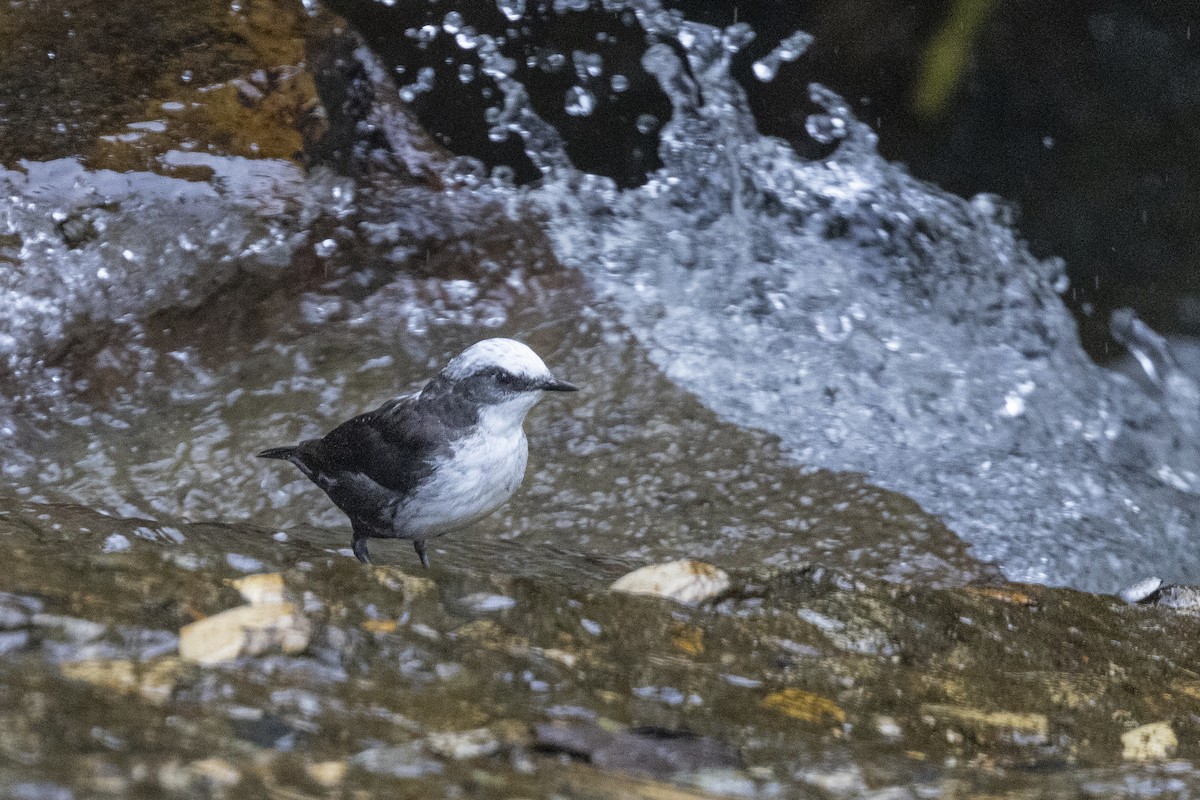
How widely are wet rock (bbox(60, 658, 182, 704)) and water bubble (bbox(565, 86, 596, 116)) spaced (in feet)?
20.4

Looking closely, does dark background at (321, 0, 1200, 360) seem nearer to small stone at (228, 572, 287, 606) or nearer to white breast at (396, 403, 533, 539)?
white breast at (396, 403, 533, 539)

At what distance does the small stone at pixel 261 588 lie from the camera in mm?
2889

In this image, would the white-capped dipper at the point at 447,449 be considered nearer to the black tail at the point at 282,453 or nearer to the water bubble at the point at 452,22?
the black tail at the point at 282,453

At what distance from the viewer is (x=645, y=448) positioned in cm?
599

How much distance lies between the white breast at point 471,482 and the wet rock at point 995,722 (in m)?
1.83

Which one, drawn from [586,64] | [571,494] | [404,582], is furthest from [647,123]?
[404,582]

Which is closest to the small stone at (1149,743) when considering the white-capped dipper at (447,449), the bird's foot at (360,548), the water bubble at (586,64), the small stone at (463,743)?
the small stone at (463,743)

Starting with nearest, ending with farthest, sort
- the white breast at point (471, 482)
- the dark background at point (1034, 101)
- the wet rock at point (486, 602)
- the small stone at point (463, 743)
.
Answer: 1. the small stone at point (463, 743)
2. the wet rock at point (486, 602)
3. the white breast at point (471, 482)
4. the dark background at point (1034, 101)

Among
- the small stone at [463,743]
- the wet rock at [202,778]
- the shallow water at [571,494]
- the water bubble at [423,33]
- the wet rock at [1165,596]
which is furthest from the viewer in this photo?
the water bubble at [423,33]

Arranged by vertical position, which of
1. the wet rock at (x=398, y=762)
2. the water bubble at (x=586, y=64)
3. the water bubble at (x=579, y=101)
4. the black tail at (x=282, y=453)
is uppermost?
the wet rock at (x=398, y=762)

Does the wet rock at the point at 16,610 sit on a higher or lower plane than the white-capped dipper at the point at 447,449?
higher

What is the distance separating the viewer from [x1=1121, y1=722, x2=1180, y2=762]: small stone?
2.78 meters

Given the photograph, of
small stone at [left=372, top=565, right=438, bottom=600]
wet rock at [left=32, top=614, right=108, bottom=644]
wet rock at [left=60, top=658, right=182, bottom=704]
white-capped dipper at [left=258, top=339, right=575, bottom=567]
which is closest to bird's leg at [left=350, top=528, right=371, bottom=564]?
white-capped dipper at [left=258, top=339, right=575, bottom=567]

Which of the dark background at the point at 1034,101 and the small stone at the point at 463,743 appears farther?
the dark background at the point at 1034,101
